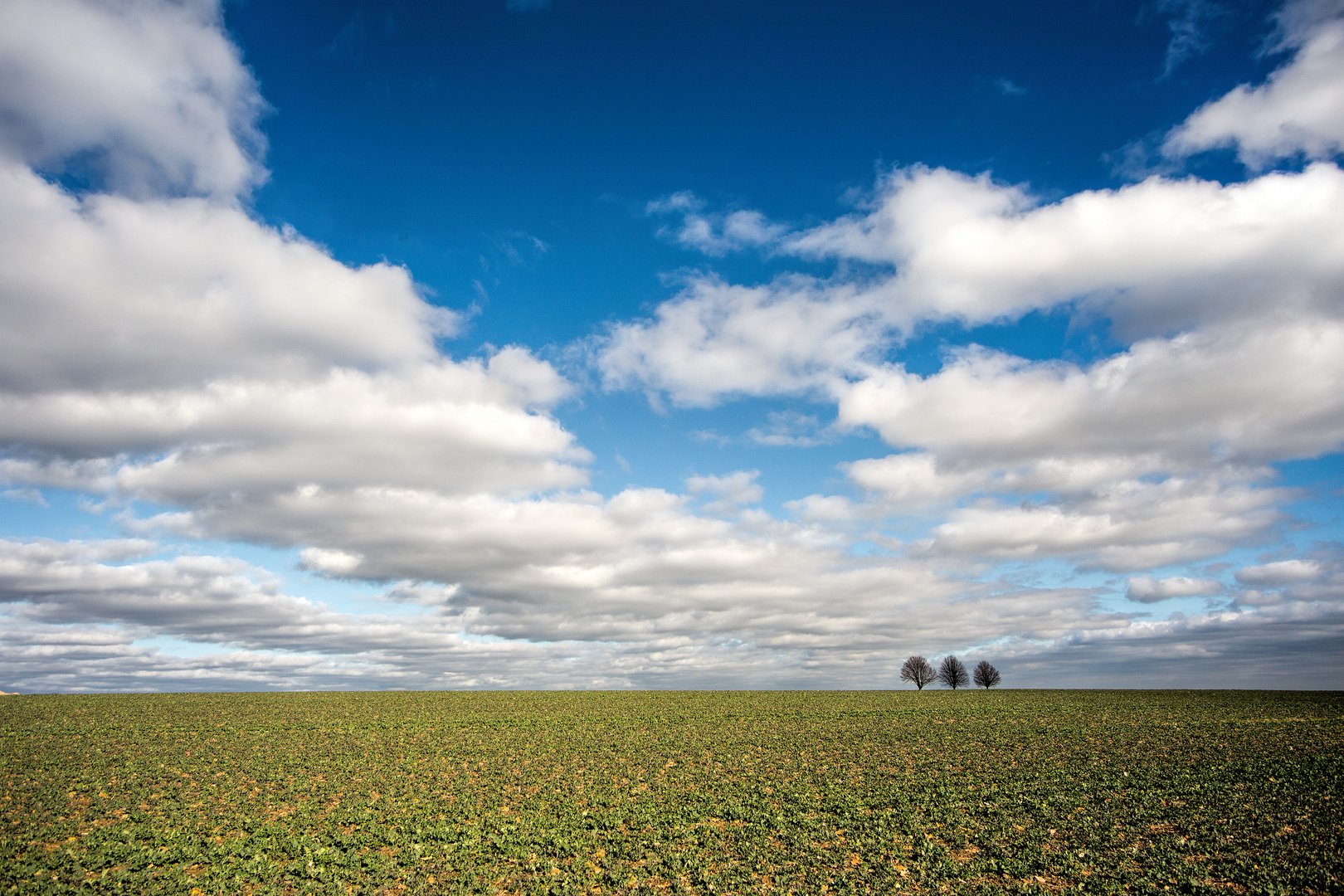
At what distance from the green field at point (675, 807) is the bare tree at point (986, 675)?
8269 cm

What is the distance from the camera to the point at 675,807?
27328 millimetres

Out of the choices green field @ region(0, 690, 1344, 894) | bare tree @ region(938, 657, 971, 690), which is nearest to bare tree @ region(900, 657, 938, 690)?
bare tree @ region(938, 657, 971, 690)

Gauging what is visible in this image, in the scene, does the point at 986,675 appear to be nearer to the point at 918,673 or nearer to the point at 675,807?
the point at 918,673

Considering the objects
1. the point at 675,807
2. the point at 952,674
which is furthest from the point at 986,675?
the point at 675,807

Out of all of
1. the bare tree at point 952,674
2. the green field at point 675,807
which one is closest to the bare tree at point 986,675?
the bare tree at point 952,674

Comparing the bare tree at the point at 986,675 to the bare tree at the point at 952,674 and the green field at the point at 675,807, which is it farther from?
the green field at the point at 675,807

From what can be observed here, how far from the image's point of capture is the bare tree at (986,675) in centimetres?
12962

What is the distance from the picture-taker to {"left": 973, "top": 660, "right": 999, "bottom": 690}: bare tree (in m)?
130

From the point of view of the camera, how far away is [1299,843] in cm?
2081

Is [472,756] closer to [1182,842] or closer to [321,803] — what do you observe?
[321,803]

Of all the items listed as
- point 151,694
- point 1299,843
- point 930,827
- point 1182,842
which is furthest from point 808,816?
point 151,694

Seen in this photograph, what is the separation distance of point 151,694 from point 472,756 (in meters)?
70.1

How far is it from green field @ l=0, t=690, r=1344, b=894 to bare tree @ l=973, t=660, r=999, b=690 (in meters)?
82.7

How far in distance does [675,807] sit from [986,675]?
126m
